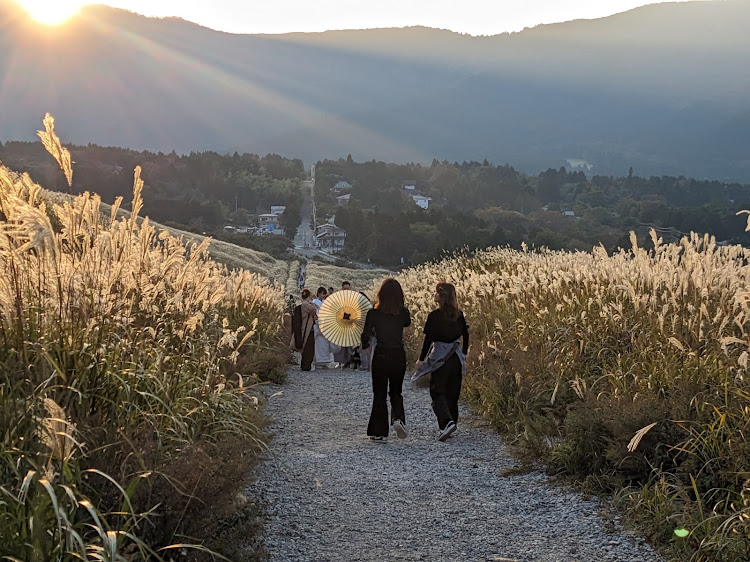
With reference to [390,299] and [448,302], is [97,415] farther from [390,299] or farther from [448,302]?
[448,302]

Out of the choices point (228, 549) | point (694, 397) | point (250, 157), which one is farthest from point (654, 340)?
point (250, 157)

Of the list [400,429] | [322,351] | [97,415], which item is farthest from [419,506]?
[322,351]

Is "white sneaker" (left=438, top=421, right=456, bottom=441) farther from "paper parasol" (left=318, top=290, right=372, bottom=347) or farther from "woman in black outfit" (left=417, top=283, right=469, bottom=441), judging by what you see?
"paper parasol" (left=318, top=290, right=372, bottom=347)

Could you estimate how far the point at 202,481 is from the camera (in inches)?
145

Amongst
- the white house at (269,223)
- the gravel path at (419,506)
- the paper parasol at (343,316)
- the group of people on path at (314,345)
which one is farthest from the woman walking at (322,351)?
the white house at (269,223)

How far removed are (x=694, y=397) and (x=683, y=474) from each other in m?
0.51

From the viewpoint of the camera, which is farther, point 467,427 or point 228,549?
point 467,427

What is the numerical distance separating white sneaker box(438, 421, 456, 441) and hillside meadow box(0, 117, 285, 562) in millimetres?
2603

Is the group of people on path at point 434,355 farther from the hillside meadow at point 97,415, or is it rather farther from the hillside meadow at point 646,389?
the hillside meadow at point 97,415

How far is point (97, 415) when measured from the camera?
3773 mm

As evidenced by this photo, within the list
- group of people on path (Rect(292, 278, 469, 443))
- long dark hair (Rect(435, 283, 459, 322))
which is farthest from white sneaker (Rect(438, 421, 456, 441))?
long dark hair (Rect(435, 283, 459, 322))

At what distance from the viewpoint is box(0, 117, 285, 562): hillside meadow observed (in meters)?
2.80

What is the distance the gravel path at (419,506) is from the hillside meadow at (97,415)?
0.56 meters

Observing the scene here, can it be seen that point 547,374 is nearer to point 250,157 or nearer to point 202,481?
point 202,481
